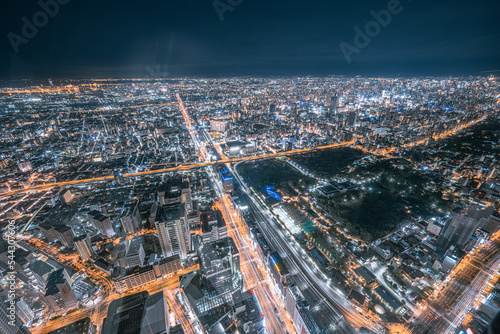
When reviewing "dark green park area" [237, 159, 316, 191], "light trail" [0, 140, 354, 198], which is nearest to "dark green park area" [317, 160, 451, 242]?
"dark green park area" [237, 159, 316, 191]

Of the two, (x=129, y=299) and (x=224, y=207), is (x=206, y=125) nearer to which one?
(x=224, y=207)

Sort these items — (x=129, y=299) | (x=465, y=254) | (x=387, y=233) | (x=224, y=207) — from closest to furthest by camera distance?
(x=129, y=299) < (x=465, y=254) < (x=387, y=233) < (x=224, y=207)

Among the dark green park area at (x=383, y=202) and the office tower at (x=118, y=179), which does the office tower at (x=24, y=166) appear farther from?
the dark green park area at (x=383, y=202)

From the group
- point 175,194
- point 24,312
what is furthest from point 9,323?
point 175,194

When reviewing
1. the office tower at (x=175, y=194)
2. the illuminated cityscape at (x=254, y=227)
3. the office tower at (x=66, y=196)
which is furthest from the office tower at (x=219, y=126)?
the office tower at (x=66, y=196)

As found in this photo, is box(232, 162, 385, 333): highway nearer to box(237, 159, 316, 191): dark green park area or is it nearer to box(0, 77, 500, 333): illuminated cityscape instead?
box(0, 77, 500, 333): illuminated cityscape

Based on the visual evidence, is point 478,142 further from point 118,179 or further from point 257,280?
point 118,179

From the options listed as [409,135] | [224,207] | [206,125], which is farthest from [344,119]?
[224,207]
